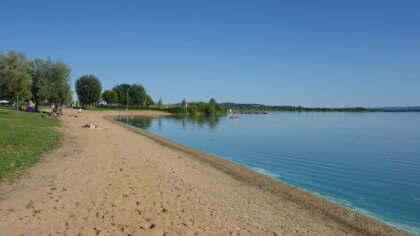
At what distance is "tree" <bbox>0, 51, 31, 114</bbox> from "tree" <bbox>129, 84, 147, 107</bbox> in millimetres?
86421

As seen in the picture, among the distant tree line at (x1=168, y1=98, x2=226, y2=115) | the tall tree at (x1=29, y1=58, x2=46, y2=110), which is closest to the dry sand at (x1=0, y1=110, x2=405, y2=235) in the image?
the tall tree at (x1=29, y1=58, x2=46, y2=110)

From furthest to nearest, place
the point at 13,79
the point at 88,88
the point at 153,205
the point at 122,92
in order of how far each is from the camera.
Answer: the point at 122,92
the point at 88,88
the point at 13,79
the point at 153,205

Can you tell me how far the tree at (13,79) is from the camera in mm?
36719

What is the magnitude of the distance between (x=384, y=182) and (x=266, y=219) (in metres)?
11.5

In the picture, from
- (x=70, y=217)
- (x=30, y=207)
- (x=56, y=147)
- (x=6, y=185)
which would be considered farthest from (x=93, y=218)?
(x=56, y=147)

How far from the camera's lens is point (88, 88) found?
8706cm

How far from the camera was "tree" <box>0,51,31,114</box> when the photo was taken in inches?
1446

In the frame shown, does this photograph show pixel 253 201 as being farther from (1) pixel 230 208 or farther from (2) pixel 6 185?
(2) pixel 6 185

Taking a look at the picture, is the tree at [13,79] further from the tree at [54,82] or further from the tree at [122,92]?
the tree at [122,92]

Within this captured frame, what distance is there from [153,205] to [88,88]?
89.6m

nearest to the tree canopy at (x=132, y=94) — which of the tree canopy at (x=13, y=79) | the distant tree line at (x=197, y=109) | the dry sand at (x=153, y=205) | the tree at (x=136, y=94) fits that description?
the tree at (x=136, y=94)

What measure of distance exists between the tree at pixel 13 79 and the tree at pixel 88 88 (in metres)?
42.7

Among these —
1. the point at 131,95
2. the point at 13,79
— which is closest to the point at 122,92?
the point at 131,95

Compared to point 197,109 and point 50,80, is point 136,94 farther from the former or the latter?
point 50,80
